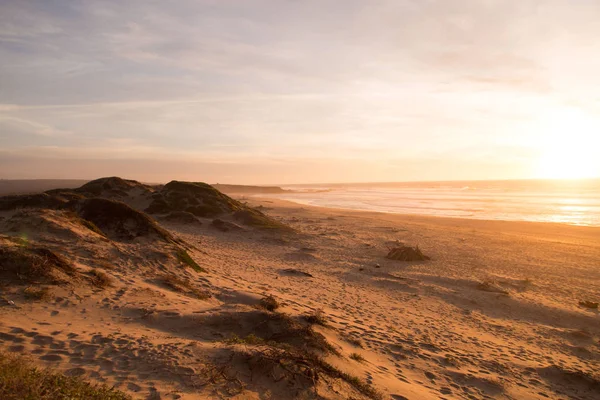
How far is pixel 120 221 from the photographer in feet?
48.3

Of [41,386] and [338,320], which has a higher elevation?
[41,386]

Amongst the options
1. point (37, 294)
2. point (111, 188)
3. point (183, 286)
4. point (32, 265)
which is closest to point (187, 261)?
point (183, 286)

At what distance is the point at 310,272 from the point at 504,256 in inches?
429

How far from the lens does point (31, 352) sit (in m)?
5.22

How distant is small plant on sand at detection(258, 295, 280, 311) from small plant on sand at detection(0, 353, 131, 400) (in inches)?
196

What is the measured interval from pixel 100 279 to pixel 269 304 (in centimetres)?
402

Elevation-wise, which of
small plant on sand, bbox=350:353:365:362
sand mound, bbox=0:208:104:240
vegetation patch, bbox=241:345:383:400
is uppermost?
sand mound, bbox=0:208:104:240

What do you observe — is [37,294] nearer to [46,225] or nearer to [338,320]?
[46,225]

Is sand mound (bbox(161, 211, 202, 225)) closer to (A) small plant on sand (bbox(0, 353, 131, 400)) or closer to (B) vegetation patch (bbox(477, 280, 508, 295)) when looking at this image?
(B) vegetation patch (bbox(477, 280, 508, 295))

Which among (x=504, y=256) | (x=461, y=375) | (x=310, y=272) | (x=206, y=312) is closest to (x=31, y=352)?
(x=206, y=312)

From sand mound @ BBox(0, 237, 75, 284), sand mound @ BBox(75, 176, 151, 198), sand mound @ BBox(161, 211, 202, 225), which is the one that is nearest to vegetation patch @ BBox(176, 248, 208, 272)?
sand mound @ BBox(0, 237, 75, 284)

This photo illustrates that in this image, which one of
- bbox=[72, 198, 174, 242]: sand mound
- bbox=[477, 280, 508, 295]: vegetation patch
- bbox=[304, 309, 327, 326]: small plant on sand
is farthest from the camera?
bbox=[72, 198, 174, 242]: sand mound

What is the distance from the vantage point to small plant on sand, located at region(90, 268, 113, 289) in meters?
8.47

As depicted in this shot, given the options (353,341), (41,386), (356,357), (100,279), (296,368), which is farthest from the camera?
(100,279)
